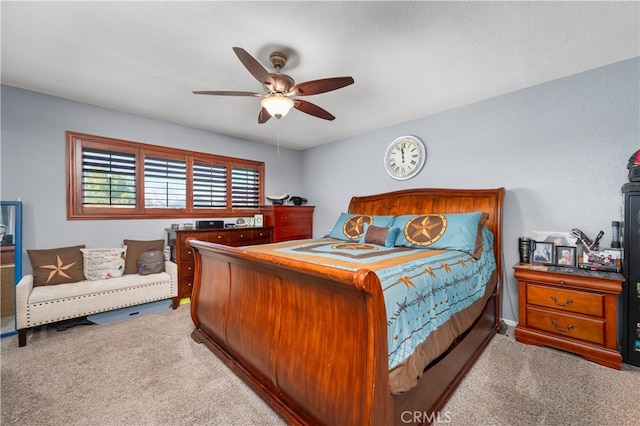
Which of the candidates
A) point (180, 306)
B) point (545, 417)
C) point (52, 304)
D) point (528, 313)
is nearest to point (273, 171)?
point (180, 306)

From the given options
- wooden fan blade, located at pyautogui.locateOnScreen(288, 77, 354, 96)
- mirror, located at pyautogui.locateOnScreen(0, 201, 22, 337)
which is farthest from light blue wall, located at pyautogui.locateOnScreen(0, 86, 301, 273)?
wooden fan blade, located at pyautogui.locateOnScreen(288, 77, 354, 96)

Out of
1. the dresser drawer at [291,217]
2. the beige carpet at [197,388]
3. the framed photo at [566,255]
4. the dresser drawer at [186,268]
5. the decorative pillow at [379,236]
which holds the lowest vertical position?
the beige carpet at [197,388]

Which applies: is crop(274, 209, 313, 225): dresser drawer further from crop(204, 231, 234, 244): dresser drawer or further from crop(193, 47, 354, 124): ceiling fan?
crop(193, 47, 354, 124): ceiling fan

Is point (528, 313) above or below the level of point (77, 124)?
below

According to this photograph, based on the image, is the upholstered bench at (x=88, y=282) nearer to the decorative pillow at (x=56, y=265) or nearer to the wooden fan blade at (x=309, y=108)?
the decorative pillow at (x=56, y=265)

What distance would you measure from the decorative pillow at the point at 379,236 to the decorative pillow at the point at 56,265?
3.20 metres

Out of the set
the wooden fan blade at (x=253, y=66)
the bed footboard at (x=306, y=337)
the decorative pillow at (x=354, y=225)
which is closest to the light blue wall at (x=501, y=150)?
the decorative pillow at (x=354, y=225)

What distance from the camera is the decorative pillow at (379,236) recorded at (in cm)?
280

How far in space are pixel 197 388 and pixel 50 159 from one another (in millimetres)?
3090

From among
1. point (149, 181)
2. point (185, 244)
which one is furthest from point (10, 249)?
point (185, 244)

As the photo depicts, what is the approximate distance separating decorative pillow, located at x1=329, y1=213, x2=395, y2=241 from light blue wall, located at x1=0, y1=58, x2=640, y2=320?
0.81 metres

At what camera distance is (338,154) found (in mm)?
4633

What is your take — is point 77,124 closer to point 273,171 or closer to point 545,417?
point 273,171

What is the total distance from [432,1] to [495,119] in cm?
183
